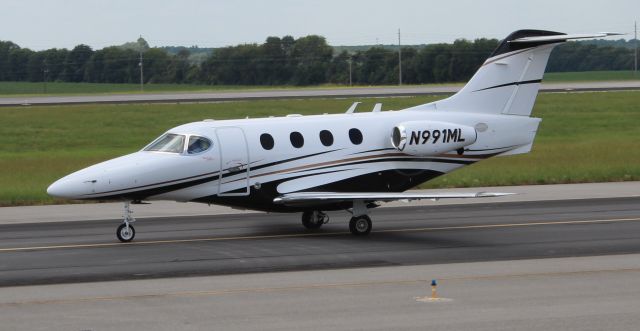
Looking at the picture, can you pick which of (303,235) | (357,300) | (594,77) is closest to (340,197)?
(303,235)

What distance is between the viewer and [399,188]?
82.6 feet

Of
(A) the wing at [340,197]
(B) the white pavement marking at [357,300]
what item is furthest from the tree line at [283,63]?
(B) the white pavement marking at [357,300]

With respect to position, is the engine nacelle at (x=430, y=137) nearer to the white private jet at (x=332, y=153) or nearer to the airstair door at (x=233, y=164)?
the white private jet at (x=332, y=153)

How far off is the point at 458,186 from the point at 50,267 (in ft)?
55.6

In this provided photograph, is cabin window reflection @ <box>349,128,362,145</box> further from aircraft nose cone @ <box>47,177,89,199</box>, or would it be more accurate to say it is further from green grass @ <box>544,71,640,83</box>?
green grass @ <box>544,71,640,83</box>

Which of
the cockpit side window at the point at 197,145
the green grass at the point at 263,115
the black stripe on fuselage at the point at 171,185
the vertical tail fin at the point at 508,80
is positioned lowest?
the green grass at the point at 263,115

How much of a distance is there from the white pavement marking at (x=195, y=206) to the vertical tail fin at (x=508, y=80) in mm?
2809

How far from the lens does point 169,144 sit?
2339 centimetres

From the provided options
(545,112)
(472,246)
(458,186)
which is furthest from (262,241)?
(545,112)

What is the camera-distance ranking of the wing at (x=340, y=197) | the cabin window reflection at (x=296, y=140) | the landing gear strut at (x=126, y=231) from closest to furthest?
the wing at (x=340, y=197)
the landing gear strut at (x=126, y=231)
the cabin window reflection at (x=296, y=140)

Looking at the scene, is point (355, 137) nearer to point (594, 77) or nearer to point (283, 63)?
point (594, 77)

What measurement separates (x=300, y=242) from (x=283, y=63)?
95699mm

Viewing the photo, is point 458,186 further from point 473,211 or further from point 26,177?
point 26,177

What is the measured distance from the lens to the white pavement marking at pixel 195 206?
2802 centimetres
